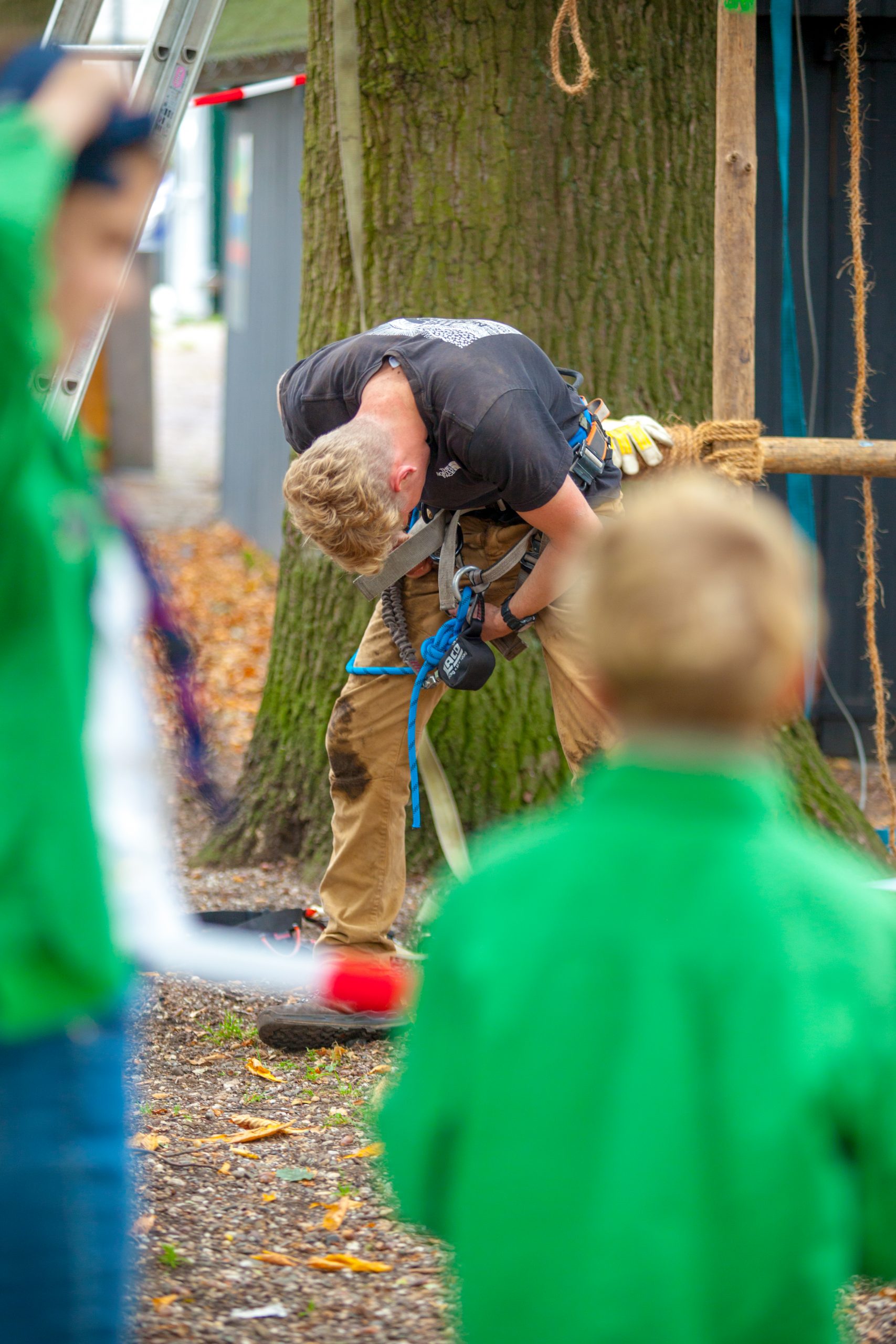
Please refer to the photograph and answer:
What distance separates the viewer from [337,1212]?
103 inches

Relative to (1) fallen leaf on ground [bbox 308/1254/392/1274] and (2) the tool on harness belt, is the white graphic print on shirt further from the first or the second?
(1) fallen leaf on ground [bbox 308/1254/392/1274]

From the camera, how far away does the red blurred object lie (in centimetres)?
347

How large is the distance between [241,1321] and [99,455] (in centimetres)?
134

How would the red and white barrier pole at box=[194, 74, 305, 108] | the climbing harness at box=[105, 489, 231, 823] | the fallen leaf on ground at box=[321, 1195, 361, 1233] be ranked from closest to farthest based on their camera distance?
the climbing harness at box=[105, 489, 231, 823] → the fallen leaf on ground at box=[321, 1195, 361, 1233] → the red and white barrier pole at box=[194, 74, 305, 108]

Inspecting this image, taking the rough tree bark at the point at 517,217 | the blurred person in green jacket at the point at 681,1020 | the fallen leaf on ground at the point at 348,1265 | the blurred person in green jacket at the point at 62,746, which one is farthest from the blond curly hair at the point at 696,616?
the rough tree bark at the point at 517,217

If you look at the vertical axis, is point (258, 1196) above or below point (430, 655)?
below

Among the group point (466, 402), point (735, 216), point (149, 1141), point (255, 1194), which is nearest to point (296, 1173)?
point (255, 1194)

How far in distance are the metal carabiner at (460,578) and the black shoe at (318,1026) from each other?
102cm

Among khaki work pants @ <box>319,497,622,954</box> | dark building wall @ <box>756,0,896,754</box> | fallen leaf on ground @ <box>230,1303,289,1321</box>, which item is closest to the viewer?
fallen leaf on ground @ <box>230,1303,289,1321</box>

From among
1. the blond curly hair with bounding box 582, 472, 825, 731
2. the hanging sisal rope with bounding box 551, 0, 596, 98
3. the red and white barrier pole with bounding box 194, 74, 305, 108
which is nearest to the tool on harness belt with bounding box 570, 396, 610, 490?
the hanging sisal rope with bounding box 551, 0, 596, 98

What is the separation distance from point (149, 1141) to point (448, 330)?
5.97 ft

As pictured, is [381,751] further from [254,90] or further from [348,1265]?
[254,90]

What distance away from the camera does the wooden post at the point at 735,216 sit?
3346 mm

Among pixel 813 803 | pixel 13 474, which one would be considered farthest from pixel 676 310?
pixel 13 474
